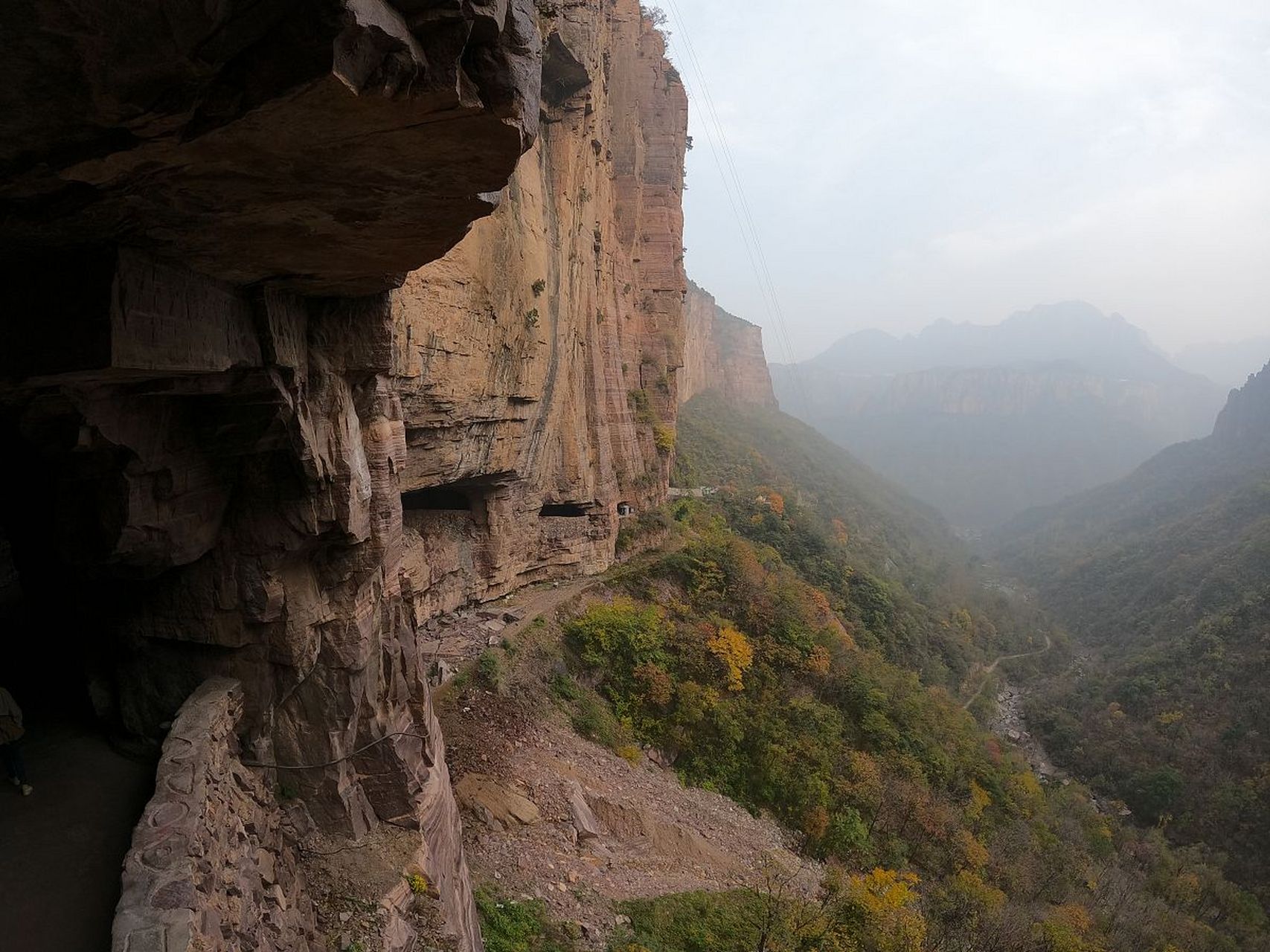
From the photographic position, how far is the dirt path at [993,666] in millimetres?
35219

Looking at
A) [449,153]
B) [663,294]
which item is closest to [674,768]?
[449,153]

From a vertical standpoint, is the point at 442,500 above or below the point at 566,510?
above

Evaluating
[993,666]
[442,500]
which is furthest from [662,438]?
[993,666]

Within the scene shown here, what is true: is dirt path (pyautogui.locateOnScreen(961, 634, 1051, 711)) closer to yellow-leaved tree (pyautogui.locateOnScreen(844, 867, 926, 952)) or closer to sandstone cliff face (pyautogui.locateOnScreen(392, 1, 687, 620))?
sandstone cliff face (pyautogui.locateOnScreen(392, 1, 687, 620))

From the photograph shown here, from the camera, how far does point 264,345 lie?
552 cm

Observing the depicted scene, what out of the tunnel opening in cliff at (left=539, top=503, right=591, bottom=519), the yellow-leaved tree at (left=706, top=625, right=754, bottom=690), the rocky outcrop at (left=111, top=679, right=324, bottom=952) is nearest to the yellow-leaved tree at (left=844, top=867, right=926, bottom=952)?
the yellow-leaved tree at (left=706, top=625, right=754, bottom=690)

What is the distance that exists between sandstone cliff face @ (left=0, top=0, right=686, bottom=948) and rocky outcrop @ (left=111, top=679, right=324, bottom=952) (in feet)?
1.94

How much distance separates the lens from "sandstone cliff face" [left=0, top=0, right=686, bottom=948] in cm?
269

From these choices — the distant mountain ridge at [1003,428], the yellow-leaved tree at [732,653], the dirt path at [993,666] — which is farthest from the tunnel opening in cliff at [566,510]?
the distant mountain ridge at [1003,428]

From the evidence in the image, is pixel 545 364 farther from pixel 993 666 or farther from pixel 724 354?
pixel 724 354

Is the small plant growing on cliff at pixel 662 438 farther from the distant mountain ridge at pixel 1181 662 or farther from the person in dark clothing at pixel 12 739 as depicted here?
the distant mountain ridge at pixel 1181 662

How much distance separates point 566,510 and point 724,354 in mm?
79379

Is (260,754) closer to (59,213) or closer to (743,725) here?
(59,213)

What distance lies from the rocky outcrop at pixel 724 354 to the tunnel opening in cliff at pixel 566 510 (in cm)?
5447
